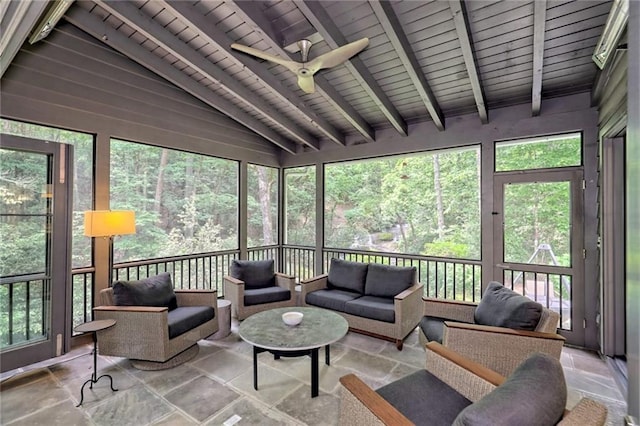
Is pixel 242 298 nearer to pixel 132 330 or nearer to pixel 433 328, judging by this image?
pixel 132 330

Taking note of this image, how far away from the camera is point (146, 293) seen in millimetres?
3324

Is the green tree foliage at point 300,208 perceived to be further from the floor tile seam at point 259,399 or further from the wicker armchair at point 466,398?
the wicker armchair at point 466,398

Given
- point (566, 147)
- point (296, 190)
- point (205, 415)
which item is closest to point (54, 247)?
point (205, 415)

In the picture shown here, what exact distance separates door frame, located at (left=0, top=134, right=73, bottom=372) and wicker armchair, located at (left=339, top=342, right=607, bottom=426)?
3.32 meters

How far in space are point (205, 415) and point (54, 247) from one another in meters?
2.47

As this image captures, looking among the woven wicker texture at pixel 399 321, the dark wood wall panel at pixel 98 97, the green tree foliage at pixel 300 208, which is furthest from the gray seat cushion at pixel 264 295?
the dark wood wall panel at pixel 98 97

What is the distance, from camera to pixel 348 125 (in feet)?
17.1

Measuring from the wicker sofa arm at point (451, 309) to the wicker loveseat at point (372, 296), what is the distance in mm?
363

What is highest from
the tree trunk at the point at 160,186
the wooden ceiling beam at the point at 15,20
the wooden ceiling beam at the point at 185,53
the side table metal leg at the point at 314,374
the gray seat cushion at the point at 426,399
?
the wooden ceiling beam at the point at 185,53

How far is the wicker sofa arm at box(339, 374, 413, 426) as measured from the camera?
1.45m

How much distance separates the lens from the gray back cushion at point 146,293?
317 cm

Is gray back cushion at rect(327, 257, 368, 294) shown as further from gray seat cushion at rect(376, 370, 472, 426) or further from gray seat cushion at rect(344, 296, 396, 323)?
gray seat cushion at rect(376, 370, 472, 426)

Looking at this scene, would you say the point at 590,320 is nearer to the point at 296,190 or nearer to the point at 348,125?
the point at 348,125

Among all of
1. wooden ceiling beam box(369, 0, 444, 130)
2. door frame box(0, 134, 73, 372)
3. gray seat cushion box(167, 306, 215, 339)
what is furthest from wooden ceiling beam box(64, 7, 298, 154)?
gray seat cushion box(167, 306, 215, 339)
